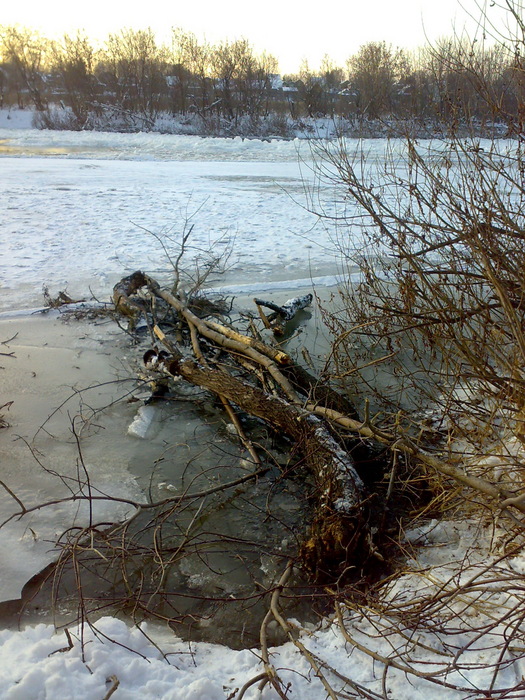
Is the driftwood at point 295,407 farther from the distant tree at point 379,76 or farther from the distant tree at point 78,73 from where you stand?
the distant tree at point 78,73

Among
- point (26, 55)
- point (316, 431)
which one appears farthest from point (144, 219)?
point (26, 55)

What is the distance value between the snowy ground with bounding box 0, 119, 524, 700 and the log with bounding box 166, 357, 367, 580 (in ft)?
1.32

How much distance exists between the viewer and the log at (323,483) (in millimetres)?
3055

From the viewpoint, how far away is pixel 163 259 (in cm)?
853

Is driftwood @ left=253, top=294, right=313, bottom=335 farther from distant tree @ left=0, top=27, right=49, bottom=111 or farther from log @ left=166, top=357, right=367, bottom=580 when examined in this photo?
distant tree @ left=0, top=27, right=49, bottom=111

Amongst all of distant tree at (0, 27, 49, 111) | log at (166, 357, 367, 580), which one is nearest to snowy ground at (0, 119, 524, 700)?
log at (166, 357, 367, 580)

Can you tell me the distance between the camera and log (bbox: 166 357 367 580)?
3055mm

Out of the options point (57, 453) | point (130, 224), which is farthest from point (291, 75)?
point (57, 453)

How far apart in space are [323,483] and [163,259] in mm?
5967

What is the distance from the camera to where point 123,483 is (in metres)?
3.76

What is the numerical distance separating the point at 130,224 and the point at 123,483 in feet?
24.5

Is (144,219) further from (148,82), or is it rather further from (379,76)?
(148,82)

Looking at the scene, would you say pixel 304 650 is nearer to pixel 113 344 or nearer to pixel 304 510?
pixel 304 510

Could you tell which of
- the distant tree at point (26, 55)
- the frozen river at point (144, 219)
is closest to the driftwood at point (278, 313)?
the frozen river at point (144, 219)
